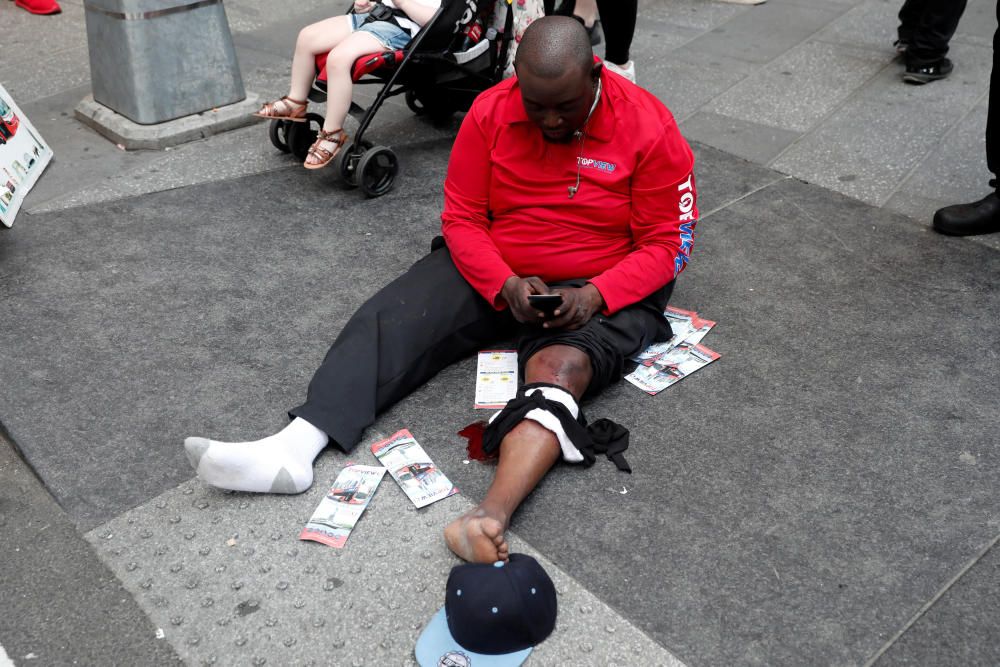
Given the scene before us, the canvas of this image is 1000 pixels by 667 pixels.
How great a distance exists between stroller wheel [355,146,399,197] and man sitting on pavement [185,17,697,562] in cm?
124

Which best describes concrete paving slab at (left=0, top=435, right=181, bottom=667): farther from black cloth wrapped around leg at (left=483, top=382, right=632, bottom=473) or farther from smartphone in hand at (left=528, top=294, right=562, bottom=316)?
smartphone in hand at (left=528, top=294, right=562, bottom=316)

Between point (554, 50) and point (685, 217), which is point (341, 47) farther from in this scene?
point (685, 217)

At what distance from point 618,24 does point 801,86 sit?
1.35 m

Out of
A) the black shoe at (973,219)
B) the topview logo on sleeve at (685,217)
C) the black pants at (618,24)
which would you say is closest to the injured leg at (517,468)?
the topview logo on sleeve at (685,217)

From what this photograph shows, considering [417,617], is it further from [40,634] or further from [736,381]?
[736,381]

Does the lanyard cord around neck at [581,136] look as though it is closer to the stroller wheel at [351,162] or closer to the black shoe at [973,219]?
the stroller wheel at [351,162]

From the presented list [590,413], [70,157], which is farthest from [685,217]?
[70,157]

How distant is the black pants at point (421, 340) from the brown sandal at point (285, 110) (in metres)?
1.58

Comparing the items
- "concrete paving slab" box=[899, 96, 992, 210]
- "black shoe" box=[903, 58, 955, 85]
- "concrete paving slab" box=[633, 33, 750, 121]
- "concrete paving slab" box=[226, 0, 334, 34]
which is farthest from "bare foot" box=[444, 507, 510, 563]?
"concrete paving slab" box=[226, 0, 334, 34]

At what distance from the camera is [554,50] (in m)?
2.67

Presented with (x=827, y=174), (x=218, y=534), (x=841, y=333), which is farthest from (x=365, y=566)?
(x=827, y=174)

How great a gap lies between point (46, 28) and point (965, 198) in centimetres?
629

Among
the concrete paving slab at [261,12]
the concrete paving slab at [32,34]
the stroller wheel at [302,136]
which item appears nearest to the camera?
the stroller wheel at [302,136]

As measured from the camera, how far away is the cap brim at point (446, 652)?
7.23 feet
